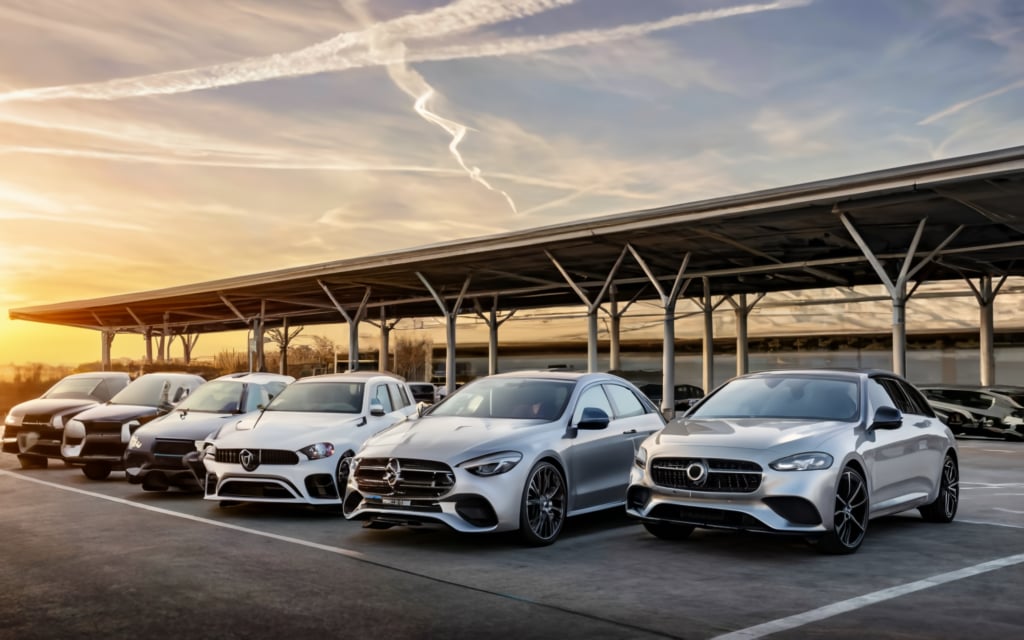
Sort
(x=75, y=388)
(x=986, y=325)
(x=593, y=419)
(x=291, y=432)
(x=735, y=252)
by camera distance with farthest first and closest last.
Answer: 1. (x=986, y=325)
2. (x=735, y=252)
3. (x=75, y=388)
4. (x=291, y=432)
5. (x=593, y=419)

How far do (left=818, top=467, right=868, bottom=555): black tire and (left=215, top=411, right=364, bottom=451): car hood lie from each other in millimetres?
5676

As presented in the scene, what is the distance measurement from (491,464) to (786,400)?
120 inches

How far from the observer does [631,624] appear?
5.96 meters

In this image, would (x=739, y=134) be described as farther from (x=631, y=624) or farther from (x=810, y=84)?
(x=631, y=624)

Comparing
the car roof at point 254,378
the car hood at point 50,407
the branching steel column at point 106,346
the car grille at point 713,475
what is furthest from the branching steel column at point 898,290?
the branching steel column at point 106,346

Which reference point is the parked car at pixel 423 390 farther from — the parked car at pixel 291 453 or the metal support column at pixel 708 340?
the parked car at pixel 291 453

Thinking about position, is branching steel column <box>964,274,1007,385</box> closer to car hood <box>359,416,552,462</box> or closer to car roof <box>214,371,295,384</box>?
car roof <box>214,371,295,384</box>

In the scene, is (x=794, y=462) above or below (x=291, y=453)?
above

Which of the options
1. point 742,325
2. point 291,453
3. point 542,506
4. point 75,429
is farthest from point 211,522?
point 742,325

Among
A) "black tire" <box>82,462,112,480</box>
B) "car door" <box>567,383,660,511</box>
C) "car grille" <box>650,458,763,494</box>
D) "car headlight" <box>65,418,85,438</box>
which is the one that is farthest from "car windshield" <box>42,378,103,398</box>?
"car grille" <box>650,458,763,494</box>

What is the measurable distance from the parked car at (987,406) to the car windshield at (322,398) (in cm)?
1926

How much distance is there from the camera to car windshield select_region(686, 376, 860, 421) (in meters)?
9.55

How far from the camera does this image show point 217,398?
15.1 meters

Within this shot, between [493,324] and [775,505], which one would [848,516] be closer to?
[775,505]
